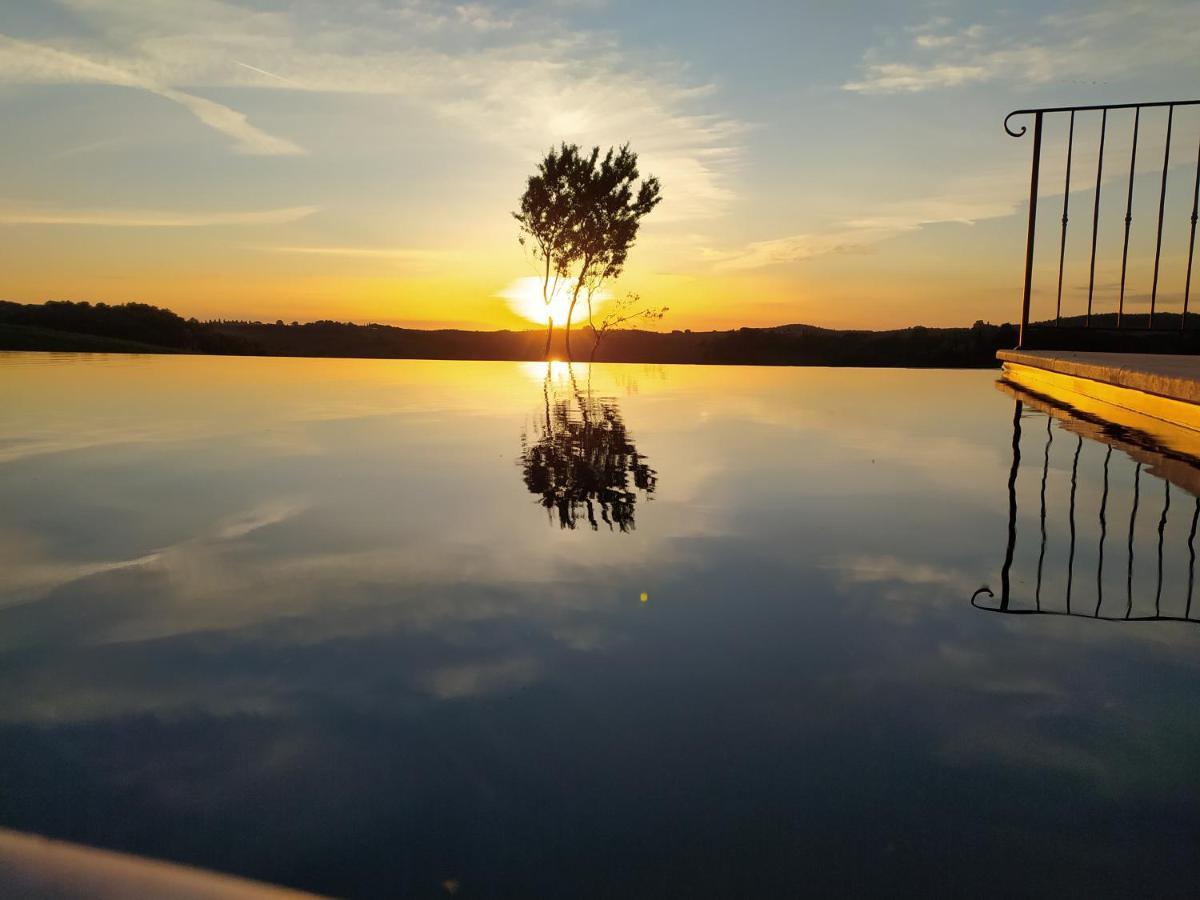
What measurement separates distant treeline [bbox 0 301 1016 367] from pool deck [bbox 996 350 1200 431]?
1508 cm

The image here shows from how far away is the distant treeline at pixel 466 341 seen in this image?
24359 millimetres

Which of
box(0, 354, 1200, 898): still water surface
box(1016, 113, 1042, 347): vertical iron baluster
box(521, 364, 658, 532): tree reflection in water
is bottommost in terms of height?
box(0, 354, 1200, 898): still water surface

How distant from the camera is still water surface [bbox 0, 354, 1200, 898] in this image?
1.17m

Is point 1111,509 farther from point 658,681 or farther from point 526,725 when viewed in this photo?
point 526,725

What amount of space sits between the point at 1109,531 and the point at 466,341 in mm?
45093

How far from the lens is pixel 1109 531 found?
2973 mm

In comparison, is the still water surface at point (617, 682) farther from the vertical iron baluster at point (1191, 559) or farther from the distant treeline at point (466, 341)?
the distant treeline at point (466, 341)

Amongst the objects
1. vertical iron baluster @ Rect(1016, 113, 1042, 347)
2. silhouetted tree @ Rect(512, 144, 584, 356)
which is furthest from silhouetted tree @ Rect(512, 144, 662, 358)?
vertical iron baluster @ Rect(1016, 113, 1042, 347)

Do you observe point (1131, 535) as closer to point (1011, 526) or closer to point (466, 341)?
point (1011, 526)

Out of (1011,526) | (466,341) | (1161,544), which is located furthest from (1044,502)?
(466,341)

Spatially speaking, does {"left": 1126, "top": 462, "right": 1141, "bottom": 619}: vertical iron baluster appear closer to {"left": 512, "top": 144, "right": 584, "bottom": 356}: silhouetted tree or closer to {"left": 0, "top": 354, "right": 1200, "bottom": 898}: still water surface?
{"left": 0, "top": 354, "right": 1200, "bottom": 898}: still water surface

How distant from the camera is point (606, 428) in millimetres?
6965

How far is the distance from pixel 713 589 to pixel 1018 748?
109 cm

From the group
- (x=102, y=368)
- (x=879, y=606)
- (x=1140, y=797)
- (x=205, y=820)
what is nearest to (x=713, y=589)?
(x=879, y=606)
